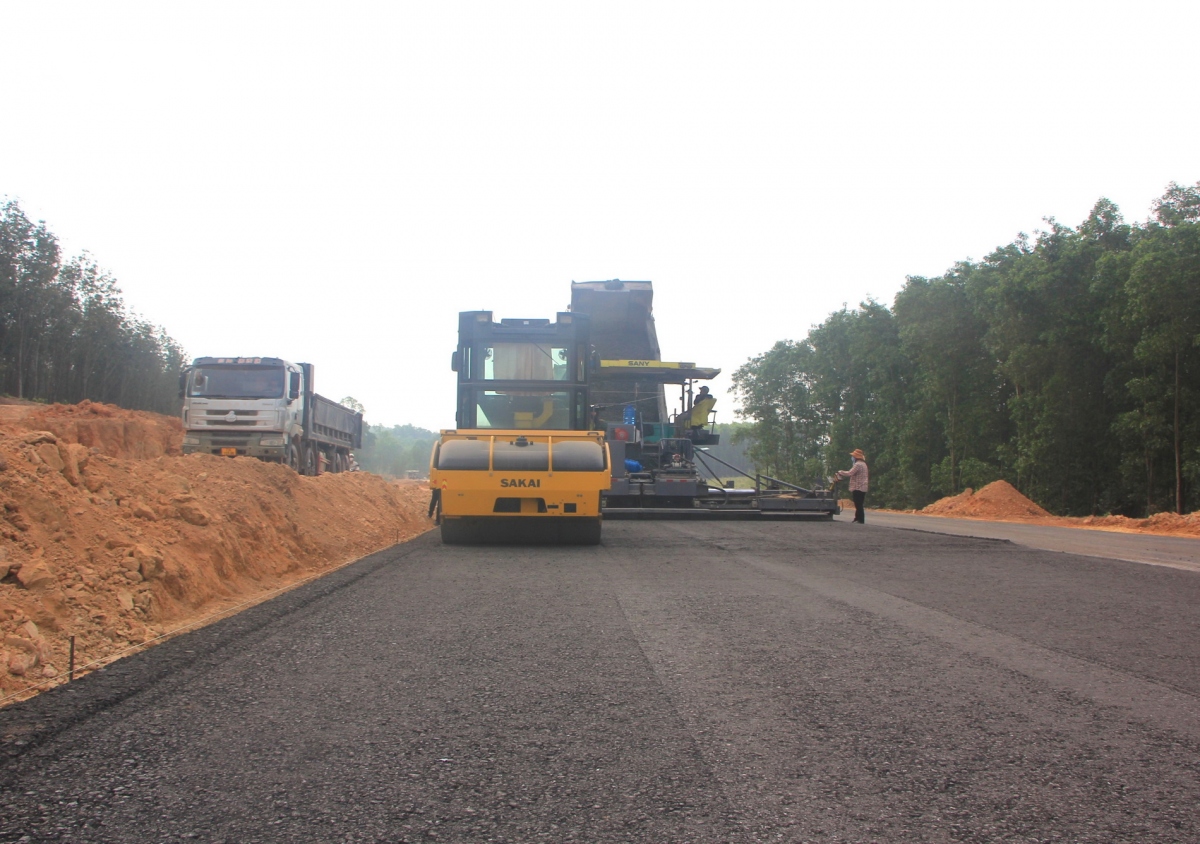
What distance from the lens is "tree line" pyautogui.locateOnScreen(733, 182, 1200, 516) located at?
3045 centimetres

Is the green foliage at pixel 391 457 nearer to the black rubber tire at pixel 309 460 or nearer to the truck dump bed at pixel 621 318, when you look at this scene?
the black rubber tire at pixel 309 460

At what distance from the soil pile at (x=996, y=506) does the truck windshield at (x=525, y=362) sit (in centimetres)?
1983

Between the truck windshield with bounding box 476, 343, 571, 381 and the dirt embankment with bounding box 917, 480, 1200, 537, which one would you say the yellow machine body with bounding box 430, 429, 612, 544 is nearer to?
the truck windshield with bounding box 476, 343, 571, 381

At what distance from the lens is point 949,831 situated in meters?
2.78

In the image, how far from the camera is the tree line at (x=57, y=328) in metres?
60.8

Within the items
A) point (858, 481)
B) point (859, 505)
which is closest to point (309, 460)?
point (858, 481)

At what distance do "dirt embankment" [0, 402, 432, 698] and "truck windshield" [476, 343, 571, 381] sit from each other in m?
3.48

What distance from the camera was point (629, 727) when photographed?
3809mm

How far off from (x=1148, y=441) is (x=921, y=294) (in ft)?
63.1

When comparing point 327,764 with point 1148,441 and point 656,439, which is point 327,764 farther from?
Result: point 1148,441

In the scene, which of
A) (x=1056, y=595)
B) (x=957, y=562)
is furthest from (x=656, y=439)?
(x=1056, y=595)

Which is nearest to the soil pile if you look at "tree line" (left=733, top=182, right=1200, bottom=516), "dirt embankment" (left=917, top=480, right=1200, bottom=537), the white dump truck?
"dirt embankment" (left=917, top=480, right=1200, bottom=537)

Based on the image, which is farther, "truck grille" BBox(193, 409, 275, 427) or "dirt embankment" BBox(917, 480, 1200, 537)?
"truck grille" BBox(193, 409, 275, 427)

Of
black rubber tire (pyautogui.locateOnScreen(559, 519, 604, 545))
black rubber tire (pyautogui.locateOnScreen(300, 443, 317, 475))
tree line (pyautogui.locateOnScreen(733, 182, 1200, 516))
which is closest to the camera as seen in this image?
black rubber tire (pyautogui.locateOnScreen(559, 519, 604, 545))
